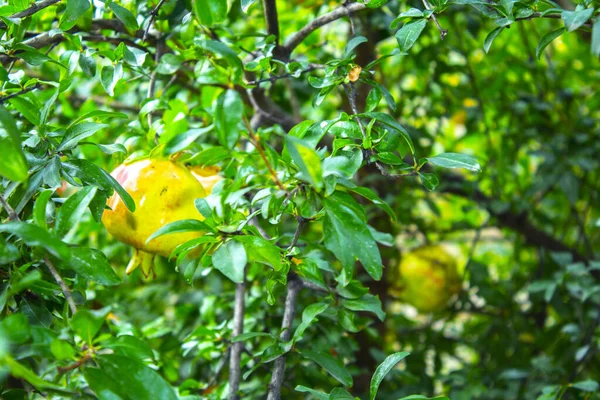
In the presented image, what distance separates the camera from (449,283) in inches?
62.5

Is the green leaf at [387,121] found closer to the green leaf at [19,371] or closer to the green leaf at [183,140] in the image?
the green leaf at [183,140]

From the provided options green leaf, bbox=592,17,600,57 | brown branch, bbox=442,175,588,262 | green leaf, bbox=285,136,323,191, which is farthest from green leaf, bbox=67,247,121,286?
brown branch, bbox=442,175,588,262

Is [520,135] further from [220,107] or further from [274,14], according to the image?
[220,107]

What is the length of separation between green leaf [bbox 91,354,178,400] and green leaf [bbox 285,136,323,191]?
0.60ft

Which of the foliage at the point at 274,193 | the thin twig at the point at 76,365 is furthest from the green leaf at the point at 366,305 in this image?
the thin twig at the point at 76,365

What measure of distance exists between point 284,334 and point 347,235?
9.7 inches

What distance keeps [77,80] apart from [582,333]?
110 cm

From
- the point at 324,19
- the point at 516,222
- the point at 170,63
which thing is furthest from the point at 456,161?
the point at 516,222

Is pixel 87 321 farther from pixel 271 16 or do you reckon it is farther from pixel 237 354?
pixel 271 16

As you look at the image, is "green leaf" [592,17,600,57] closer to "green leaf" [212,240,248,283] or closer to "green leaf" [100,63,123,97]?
"green leaf" [212,240,248,283]

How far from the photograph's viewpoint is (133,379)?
489 mm

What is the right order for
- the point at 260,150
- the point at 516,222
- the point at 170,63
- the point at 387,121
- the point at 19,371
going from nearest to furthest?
the point at 19,371 → the point at 260,150 → the point at 387,121 → the point at 170,63 → the point at 516,222

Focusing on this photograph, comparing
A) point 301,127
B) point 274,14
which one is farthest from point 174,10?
point 301,127

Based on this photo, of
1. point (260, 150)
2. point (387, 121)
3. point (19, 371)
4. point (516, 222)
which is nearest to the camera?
point (19, 371)
